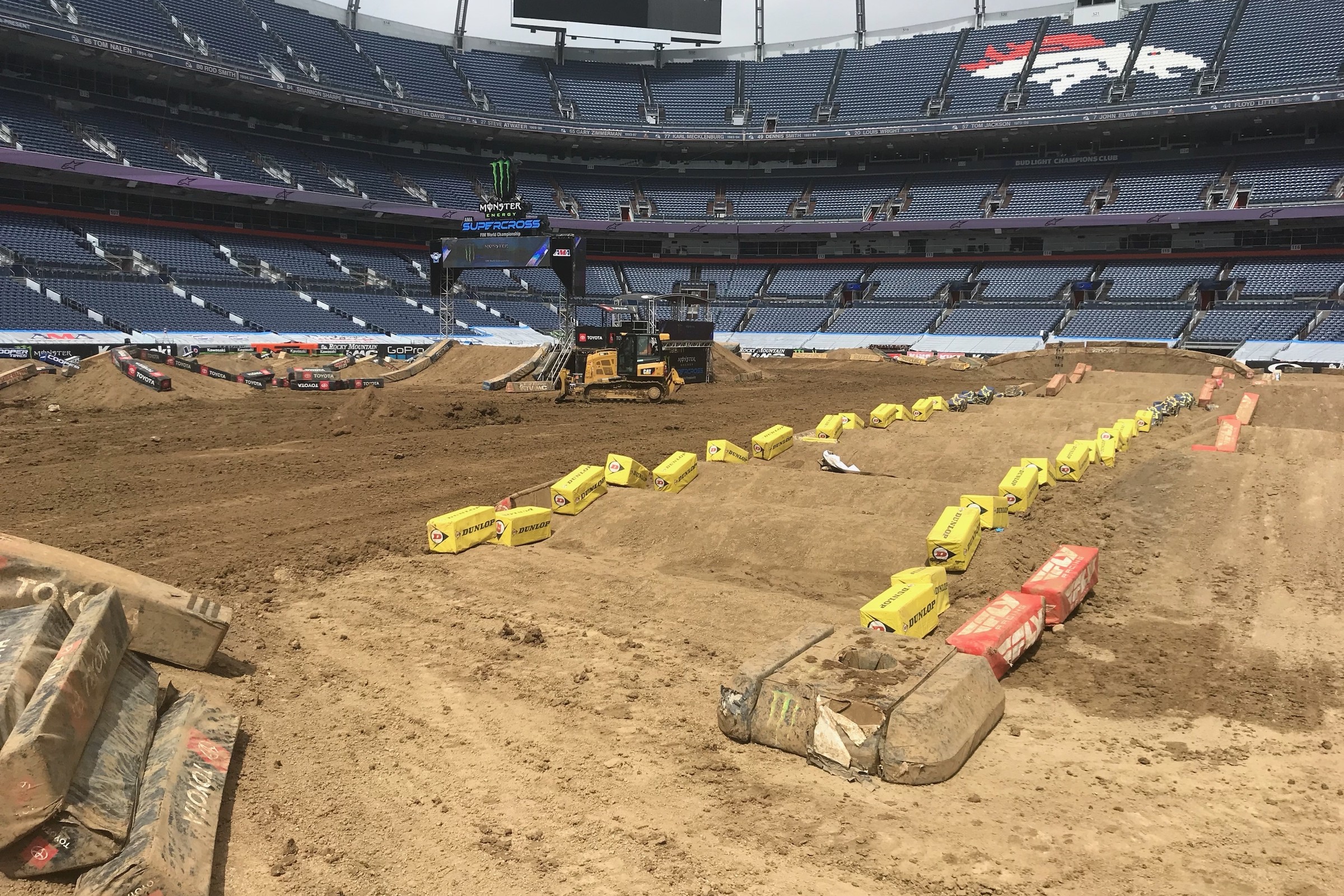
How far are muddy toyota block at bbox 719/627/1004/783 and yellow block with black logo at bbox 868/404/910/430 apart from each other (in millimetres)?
14848

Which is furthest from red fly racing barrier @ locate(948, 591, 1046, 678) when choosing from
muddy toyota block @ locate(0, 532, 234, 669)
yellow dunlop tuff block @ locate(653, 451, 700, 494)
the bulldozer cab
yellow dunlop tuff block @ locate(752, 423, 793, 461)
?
the bulldozer cab

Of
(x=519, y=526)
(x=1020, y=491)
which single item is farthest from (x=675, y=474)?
(x=1020, y=491)

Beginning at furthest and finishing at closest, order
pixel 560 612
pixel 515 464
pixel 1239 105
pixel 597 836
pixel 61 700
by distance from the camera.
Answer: pixel 1239 105
pixel 515 464
pixel 560 612
pixel 597 836
pixel 61 700

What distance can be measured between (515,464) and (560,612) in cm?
977

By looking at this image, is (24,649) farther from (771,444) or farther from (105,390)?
(105,390)

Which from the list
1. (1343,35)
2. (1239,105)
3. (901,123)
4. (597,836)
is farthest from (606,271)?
(597,836)

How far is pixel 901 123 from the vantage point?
63469 mm

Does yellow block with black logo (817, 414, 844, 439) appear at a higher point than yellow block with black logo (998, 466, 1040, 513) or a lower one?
lower

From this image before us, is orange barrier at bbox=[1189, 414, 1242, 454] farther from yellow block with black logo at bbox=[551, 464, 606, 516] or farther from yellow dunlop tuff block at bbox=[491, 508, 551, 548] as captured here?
yellow dunlop tuff block at bbox=[491, 508, 551, 548]

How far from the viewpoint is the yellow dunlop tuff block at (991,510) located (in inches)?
478

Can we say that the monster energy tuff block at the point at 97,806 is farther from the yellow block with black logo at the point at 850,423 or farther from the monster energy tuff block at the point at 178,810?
the yellow block with black logo at the point at 850,423

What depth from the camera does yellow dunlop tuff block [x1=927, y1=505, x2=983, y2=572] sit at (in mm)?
10773

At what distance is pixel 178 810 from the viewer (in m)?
5.03

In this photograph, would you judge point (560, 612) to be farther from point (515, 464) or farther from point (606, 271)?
point (606, 271)
